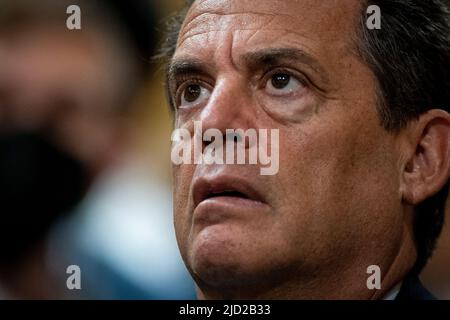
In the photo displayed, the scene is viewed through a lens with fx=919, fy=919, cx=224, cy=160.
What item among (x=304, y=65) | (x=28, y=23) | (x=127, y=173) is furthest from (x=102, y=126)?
(x=304, y=65)

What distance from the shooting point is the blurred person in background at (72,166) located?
3951 mm

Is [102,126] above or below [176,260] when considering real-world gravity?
above

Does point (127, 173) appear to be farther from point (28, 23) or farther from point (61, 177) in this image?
point (28, 23)

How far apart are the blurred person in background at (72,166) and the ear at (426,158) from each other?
141 cm

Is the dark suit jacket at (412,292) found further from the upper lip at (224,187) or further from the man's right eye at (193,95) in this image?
the man's right eye at (193,95)

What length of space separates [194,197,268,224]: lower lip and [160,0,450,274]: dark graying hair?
497 mm

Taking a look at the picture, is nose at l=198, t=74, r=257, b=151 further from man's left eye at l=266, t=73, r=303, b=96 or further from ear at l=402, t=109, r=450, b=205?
ear at l=402, t=109, r=450, b=205

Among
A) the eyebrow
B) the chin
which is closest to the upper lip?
the chin

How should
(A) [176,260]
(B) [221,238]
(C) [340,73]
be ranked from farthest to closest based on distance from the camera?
(A) [176,260] → (C) [340,73] → (B) [221,238]

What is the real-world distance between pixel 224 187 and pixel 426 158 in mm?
671

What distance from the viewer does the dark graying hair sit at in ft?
9.23

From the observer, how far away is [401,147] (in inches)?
111

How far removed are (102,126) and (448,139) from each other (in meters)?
1.87

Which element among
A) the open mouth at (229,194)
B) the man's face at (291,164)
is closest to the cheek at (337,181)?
the man's face at (291,164)
